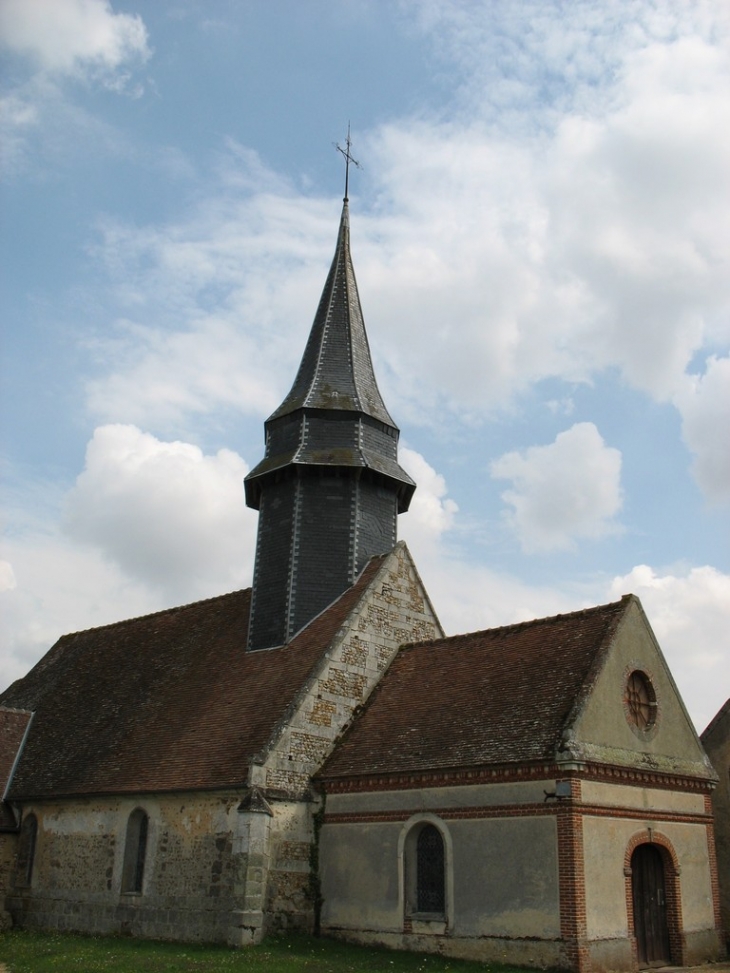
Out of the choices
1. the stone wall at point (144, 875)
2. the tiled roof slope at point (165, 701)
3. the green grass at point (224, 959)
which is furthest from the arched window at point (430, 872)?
the tiled roof slope at point (165, 701)

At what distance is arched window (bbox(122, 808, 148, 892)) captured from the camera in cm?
1909

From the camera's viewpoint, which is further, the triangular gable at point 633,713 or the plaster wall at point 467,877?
the triangular gable at point 633,713

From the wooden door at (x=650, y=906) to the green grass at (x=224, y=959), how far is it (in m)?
2.79

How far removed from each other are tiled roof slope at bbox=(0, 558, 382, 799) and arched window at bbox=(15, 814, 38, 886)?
2.23 ft

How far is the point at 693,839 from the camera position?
1716 cm

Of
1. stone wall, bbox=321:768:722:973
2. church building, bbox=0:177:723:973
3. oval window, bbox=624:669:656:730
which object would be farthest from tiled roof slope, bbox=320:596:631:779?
oval window, bbox=624:669:656:730

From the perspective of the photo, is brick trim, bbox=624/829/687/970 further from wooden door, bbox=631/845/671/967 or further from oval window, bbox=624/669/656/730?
oval window, bbox=624/669/656/730

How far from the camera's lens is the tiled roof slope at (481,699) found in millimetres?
15742

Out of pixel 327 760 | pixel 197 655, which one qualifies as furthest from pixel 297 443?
pixel 327 760

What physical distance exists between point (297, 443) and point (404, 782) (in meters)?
9.59

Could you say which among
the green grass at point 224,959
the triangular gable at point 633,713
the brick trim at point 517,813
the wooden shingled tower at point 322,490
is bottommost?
the green grass at point 224,959

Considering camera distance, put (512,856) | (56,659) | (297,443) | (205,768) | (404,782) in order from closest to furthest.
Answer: (512,856) → (404,782) → (205,768) → (297,443) → (56,659)

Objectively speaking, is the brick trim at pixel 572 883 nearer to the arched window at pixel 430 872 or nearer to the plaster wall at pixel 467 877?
the plaster wall at pixel 467 877

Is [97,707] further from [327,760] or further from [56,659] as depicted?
[327,760]
